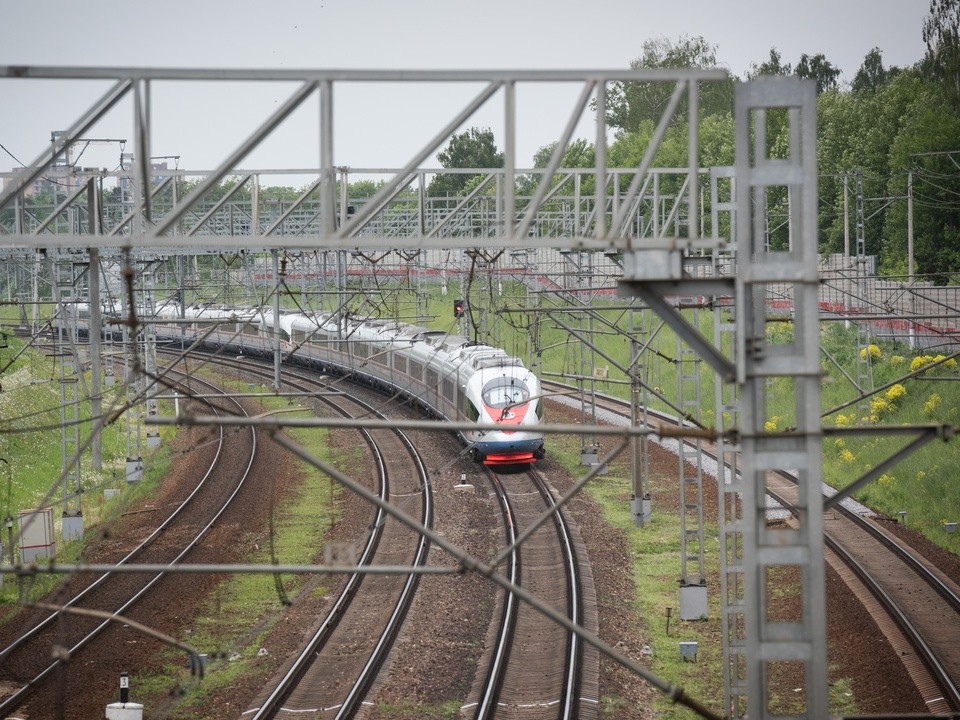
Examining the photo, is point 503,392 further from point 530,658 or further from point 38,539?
point 530,658

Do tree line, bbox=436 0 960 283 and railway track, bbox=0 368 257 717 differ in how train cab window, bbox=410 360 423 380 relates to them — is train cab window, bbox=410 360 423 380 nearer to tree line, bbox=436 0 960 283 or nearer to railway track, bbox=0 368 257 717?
railway track, bbox=0 368 257 717

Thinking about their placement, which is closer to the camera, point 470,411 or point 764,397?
point 764,397

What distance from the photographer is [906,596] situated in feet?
56.0

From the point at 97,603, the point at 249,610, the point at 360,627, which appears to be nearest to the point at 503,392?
the point at 249,610

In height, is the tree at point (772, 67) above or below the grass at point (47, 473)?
above

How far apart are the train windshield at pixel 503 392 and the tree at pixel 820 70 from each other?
55.0 m

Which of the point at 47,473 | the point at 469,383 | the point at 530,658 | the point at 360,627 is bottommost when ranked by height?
the point at 530,658

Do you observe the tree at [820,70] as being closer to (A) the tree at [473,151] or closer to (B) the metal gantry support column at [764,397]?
(A) the tree at [473,151]

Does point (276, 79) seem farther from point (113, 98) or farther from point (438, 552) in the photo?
point (438, 552)

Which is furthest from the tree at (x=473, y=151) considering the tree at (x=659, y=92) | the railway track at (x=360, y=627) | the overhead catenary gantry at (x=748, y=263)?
the overhead catenary gantry at (x=748, y=263)

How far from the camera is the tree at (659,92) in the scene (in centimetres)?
7294

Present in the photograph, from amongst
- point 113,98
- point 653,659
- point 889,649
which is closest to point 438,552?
point 653,659

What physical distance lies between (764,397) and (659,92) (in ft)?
253

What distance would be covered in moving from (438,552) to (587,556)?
8.49 feet
